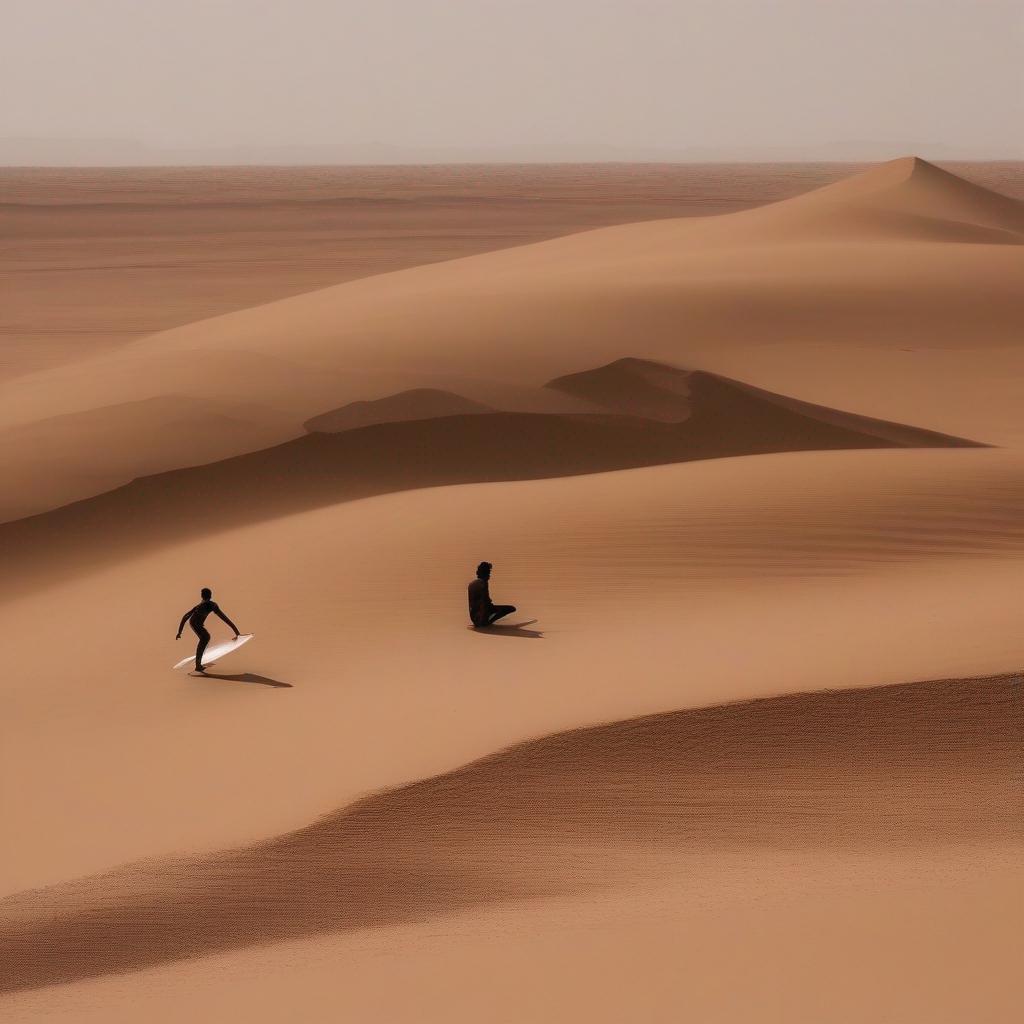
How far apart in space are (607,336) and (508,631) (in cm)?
A: 1086

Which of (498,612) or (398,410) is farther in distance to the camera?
(398,410)

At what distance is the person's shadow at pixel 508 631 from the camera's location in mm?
10305

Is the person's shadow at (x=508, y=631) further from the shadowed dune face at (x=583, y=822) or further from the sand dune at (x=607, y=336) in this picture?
the sand dune at (x=607, y=336)

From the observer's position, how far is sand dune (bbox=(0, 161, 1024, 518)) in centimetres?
1872

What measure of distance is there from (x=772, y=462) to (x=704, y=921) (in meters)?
8.67

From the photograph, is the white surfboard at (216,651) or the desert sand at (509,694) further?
the white surfboard at (216,651)

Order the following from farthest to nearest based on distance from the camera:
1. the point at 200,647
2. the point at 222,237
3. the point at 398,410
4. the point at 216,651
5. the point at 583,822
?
1. the point at 222,237
2. the point at 398,410
3. the point at 216,651
4. the point at 200,647
5. the point at 583,822

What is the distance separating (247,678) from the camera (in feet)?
32.3

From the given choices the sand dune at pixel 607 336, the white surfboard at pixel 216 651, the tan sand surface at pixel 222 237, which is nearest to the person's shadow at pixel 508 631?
the white surfboard at pixel 216 651

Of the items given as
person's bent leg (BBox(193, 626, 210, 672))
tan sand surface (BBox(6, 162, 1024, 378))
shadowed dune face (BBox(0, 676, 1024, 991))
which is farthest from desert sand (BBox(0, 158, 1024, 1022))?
tan sand surface (BBox(6, 162, 1024, 378))

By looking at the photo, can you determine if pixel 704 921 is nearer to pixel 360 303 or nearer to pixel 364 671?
pixel 364 671

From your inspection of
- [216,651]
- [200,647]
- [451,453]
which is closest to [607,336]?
[451,453]

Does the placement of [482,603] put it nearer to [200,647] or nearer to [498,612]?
[498,612]

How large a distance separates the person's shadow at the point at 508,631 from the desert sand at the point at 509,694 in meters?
0.09
